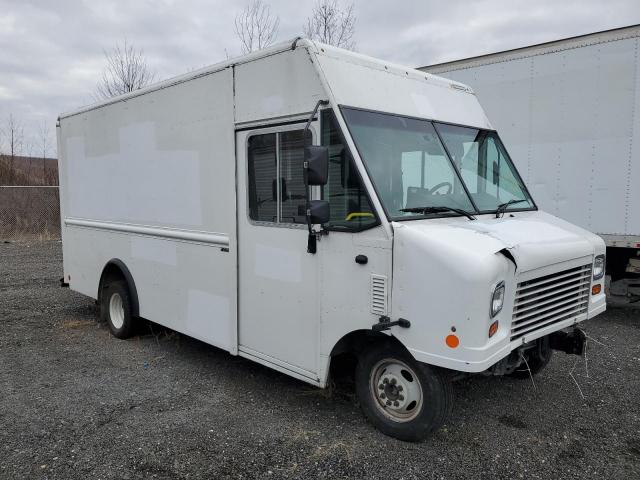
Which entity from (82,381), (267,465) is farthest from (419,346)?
(82,381)

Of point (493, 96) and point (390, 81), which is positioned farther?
point (493, 96)

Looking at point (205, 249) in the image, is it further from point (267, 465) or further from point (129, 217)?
point (267, 465)

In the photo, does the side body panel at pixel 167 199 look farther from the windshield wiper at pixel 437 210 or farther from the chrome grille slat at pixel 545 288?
the chrome grille slat at pixel 545 288

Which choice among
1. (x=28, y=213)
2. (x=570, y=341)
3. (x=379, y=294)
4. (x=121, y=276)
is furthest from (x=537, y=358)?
(x=28, y=213)

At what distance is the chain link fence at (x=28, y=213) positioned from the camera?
16312 millimetres

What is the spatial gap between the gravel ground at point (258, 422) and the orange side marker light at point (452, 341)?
0.88 m

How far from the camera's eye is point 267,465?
11.4ft

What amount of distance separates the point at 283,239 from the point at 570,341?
7.85ft

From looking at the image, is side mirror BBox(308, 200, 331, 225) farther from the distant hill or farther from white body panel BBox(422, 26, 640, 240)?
the distant hill

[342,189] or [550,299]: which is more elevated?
[342,189]

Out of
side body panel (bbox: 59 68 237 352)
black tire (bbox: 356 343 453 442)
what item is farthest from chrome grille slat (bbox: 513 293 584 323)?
side body panel (bbox: 59 68 237 352)

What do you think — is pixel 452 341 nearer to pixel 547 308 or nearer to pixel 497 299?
pixel 497 299

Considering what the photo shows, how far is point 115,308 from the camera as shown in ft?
20.9

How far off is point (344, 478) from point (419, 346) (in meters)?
0.95
